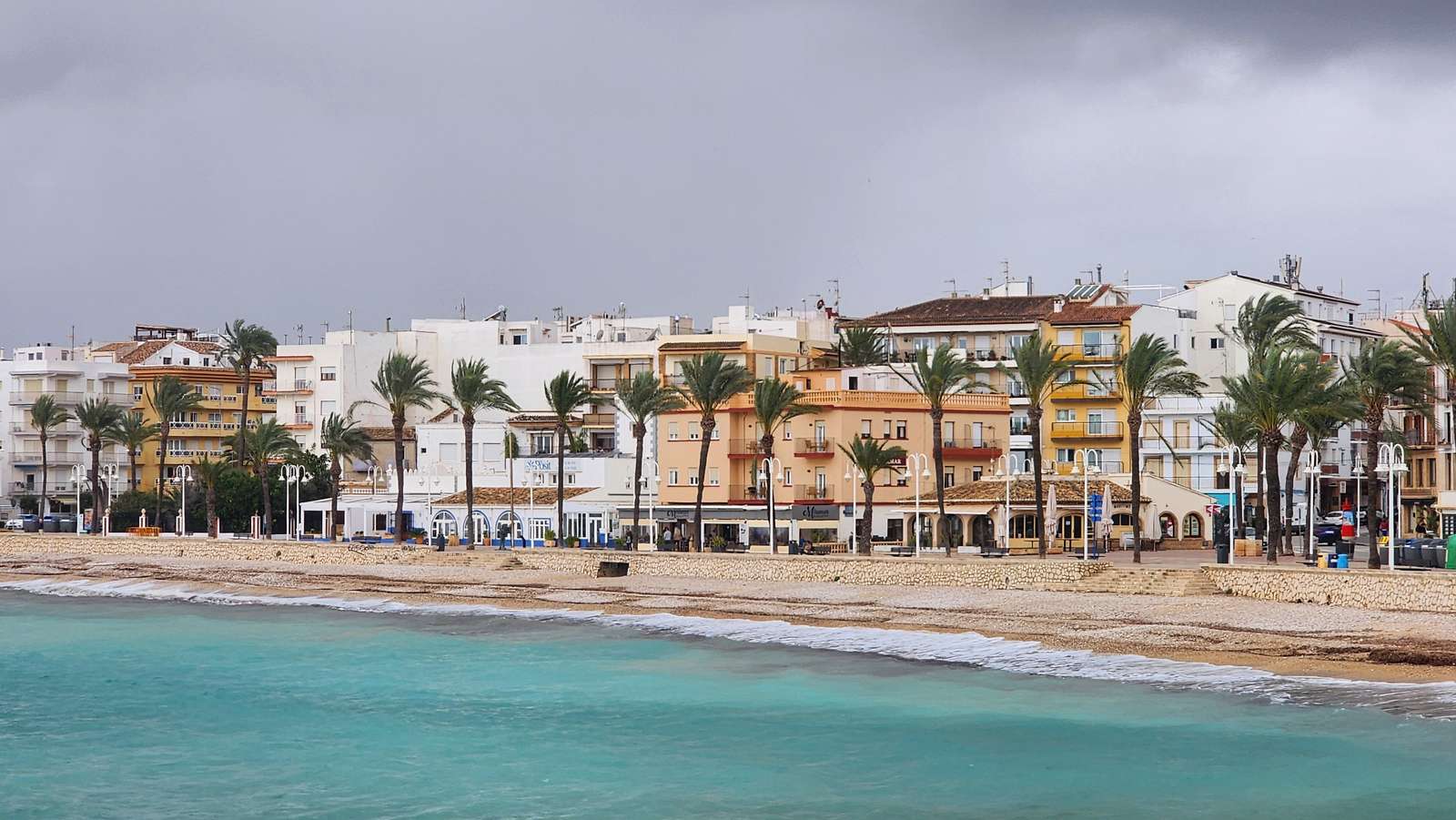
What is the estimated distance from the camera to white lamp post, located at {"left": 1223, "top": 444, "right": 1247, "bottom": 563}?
53256 mm

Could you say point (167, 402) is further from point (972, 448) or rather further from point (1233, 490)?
point (1233, 490)

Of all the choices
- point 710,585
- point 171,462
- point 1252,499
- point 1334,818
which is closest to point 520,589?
point 710,585

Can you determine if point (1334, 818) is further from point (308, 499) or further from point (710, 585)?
point (308, 499)

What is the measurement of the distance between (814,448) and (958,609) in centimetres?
2819

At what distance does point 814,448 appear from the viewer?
7650 cm

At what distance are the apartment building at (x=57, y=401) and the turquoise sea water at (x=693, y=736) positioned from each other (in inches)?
3251

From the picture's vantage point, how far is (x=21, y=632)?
53.5 meters

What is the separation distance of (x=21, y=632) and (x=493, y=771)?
29.8 metres

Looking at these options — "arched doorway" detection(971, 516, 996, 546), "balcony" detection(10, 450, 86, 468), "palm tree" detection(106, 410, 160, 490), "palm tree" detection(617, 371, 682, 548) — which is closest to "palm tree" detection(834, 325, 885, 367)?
"palm tree" detection(617, 371, 682, 548)

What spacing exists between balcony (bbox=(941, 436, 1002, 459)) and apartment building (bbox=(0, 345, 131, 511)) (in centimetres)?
6788

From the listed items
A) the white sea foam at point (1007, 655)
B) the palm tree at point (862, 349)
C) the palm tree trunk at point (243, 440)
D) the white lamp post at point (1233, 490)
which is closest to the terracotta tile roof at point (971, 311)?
the palm tree at point (862, 349)

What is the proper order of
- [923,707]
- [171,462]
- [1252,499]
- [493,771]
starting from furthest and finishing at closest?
1. [171,462]
2. [1252,499]
3. [923,707]
4. [493,771]

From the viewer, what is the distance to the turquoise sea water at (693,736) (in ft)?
86.6

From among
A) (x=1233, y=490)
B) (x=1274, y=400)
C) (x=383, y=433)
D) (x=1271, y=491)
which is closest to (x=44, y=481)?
(x=383, y=433)
